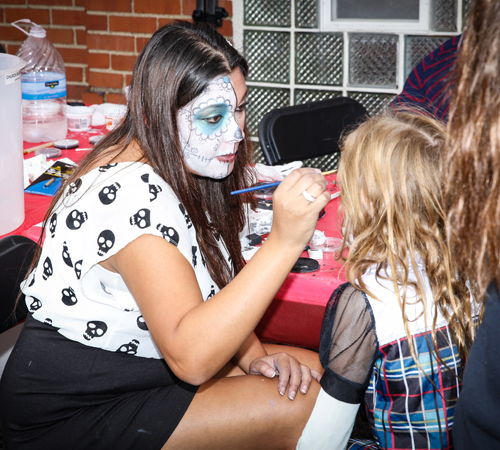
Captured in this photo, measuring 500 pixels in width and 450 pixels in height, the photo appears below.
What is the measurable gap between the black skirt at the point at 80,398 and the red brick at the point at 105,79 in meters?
2.24

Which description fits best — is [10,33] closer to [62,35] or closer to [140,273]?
[62,35]

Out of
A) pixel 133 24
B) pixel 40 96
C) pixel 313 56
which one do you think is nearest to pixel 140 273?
pixel 40 96

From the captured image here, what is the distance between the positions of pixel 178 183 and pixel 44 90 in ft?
3.86

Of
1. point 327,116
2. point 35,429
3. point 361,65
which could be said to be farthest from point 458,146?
point 361,65

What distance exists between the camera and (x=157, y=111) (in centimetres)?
91

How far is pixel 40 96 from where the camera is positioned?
6.13ft

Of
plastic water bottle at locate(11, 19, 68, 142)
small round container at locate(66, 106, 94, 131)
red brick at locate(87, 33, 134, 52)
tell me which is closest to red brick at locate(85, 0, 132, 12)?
red brick at locate(87, 33, 134, 52)

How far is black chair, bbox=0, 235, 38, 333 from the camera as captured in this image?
0.96 metres

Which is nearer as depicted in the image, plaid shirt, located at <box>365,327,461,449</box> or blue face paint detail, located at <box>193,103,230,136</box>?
plaid shirt, located at <box>365,327,461,449</box>

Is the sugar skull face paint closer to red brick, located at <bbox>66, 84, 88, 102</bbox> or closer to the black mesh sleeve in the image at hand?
the black mesh sleeve

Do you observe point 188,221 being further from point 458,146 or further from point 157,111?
point 458,146

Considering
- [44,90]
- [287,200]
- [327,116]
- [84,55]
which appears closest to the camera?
[287,200]

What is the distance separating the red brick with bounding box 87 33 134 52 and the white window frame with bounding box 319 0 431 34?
1.01 metres

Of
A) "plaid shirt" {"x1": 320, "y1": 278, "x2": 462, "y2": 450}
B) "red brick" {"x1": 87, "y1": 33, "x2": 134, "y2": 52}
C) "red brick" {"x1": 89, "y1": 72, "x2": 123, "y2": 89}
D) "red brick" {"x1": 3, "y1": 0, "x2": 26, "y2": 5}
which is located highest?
"red brick" {"x1": 3, "y1": 0, "x2": 26, "y2": 5}
